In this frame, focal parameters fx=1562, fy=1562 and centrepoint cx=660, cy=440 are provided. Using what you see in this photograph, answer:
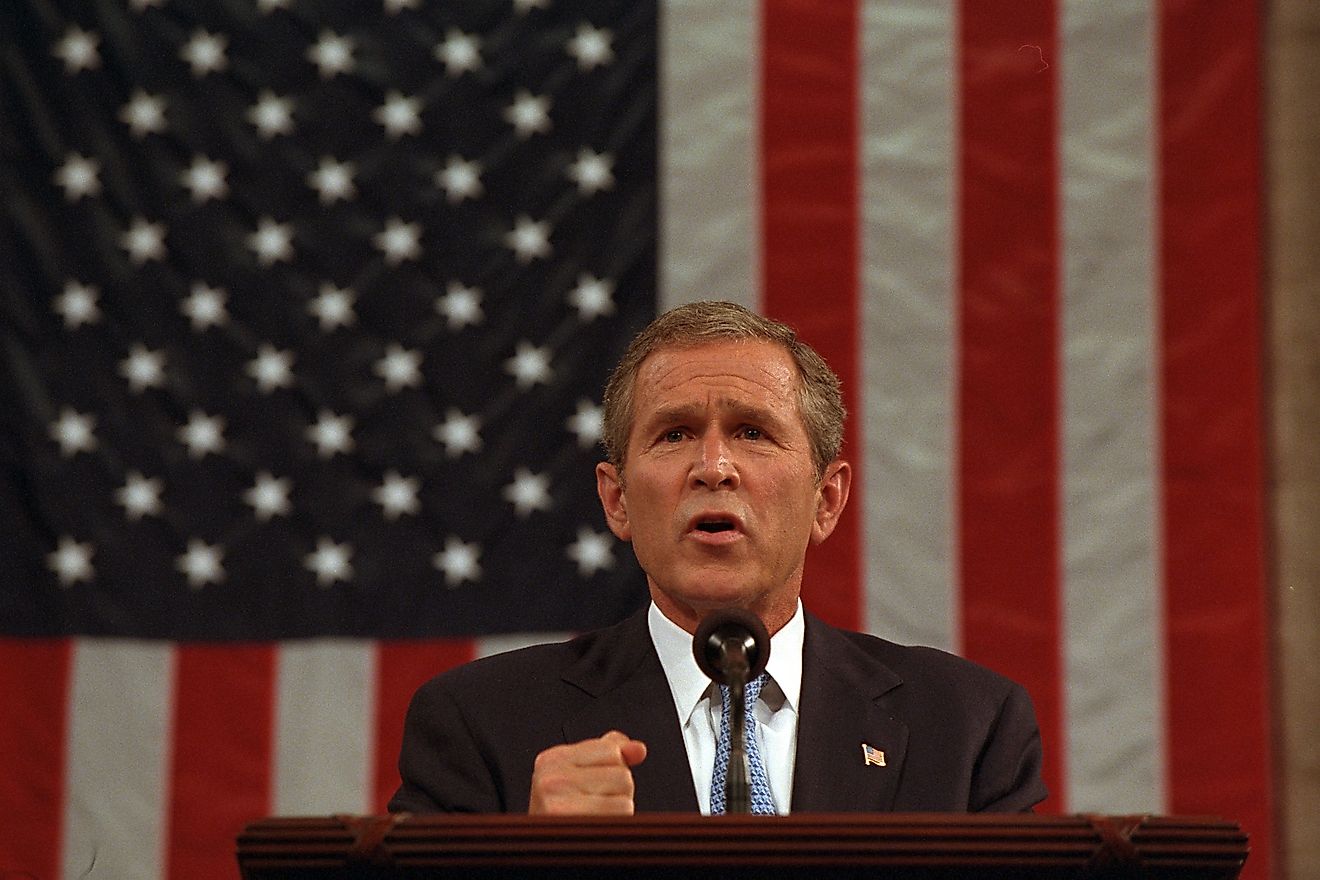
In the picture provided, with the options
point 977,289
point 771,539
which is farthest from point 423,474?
point 771,539

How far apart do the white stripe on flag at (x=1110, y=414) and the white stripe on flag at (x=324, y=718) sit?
190cm

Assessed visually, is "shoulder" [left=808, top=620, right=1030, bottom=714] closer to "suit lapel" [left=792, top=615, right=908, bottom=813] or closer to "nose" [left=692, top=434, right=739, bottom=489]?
"suit lapel" [left=792, top=615, right=908, bottom=813]

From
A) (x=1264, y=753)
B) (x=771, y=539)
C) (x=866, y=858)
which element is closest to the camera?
(x=866, y=858)

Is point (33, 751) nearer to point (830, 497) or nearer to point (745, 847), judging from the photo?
point (830, 497)

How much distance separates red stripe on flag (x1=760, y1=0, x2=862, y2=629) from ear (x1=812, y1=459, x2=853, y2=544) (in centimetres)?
141

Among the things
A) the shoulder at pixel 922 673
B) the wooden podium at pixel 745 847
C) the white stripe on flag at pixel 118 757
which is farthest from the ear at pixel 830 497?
the white stripe on flag at pixel 118 757

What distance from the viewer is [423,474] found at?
14.2 feet

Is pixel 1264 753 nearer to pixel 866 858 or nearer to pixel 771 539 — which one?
pixel 771 539

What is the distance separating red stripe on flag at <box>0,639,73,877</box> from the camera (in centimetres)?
421

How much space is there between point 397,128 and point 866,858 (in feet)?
11.0

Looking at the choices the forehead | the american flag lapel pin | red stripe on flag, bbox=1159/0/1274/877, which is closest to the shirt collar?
the american flag lapel pin

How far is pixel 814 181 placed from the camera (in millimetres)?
4414

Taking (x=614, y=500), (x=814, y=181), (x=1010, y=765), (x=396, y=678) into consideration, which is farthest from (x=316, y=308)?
(x=1010, y=765)

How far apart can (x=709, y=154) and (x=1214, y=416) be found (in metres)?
1.57
